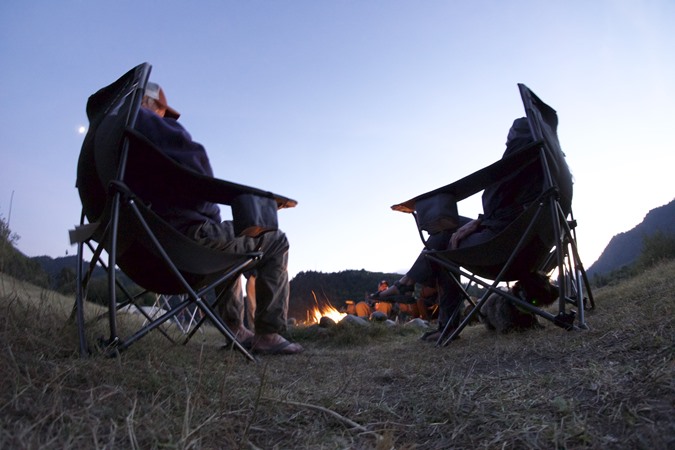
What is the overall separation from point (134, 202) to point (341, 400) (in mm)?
1216

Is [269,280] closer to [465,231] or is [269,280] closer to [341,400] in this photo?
[465,231]

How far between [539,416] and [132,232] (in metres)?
1.80

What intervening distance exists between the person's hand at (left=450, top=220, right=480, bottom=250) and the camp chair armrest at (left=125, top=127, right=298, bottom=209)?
1.34m

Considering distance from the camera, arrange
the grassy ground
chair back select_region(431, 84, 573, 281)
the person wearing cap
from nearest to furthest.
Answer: the grassy ground
the person wearing cap
chair back select_region(431, 84, 573, 281)

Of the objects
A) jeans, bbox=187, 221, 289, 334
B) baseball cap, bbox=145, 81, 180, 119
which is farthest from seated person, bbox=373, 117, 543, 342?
baseball cap, bbox=145, 81, 180, 119

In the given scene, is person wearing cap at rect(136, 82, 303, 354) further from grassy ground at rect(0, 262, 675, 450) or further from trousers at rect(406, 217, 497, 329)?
trousers at rect(406, 217, 497, 329)

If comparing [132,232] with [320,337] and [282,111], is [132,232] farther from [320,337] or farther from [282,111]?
[282,111]

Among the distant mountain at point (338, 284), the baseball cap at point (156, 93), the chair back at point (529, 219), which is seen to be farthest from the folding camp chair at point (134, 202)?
the distant mountain at point (338, 284)

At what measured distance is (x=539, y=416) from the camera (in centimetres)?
102

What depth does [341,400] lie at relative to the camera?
1.33m

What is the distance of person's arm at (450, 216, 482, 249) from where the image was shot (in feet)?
9.51

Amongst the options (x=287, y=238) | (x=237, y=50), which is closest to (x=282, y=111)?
(x=237, y=50)

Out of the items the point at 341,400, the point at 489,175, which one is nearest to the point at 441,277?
the point at 489,175

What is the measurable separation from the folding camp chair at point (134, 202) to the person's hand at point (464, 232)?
1.24 meters
